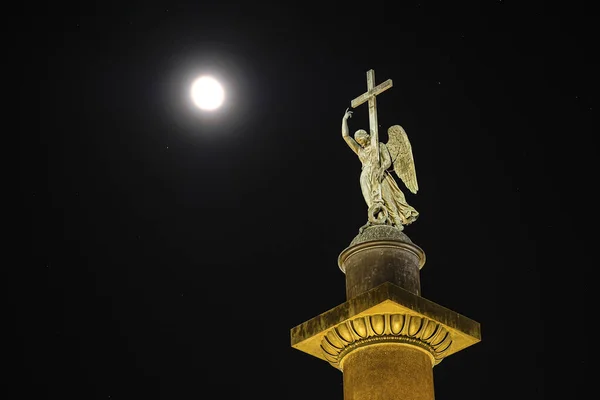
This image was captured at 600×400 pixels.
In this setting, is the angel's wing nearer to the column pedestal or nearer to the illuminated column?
the illuminated column

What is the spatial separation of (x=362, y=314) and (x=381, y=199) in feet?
7.01

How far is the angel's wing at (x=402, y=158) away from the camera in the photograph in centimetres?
1334

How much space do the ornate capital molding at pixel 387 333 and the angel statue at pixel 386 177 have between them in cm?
162

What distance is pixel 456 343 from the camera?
11.8m

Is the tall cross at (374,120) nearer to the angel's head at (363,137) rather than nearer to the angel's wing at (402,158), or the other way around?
the angel's head at (363,137)

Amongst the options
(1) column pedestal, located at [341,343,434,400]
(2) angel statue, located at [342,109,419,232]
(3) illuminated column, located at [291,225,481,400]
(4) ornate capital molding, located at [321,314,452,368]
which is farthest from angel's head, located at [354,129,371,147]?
(1) column pedestal, located at [341,343,434,400]

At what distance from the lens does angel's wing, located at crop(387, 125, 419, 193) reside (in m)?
13.3

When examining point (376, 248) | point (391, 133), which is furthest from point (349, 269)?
point (391, 133)

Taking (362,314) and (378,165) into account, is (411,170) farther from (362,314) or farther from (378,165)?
(362,314)

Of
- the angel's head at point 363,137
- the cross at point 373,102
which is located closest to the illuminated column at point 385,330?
the cross at point 373,102

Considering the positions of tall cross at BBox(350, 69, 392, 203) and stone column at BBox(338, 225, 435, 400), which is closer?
stone column at BBox(338, 225, 435, 400)

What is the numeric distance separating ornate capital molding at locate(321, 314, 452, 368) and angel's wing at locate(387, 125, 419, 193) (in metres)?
2.57

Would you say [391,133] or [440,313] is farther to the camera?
[391,133]

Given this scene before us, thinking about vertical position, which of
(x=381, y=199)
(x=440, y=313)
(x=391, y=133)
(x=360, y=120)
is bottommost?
(x=440, y=313)
